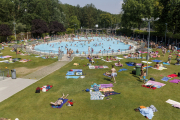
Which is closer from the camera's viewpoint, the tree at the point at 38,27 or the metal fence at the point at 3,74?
the metal fence at the point at 3,74

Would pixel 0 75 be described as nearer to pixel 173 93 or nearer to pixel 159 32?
pixel 173 93

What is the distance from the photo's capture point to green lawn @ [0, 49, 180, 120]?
1038cm

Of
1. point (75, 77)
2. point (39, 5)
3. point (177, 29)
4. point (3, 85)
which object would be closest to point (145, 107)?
point (75, 77)

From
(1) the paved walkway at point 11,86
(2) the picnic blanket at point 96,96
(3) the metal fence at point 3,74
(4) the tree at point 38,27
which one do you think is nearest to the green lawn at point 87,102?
(2) the picnic blanket at point 96,96

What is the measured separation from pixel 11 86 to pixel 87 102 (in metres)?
8.56

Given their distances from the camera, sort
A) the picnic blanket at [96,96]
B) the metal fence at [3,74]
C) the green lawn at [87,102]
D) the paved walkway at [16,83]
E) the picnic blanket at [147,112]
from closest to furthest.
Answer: the picnic blanket at [147,112]
the green lawn at [87,102]
the picnic blanket at [96,96]
the paved walkway at [16,83]
the metal fence at [3,74]

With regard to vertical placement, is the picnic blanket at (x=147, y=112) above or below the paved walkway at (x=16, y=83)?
below

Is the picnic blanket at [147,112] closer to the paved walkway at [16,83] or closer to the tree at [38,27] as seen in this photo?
the paved walkway at [16,83]

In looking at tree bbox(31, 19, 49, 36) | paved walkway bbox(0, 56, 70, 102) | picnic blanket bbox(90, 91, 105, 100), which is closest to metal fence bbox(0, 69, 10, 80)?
paved walkway bbox(0, 56, 70, 102)

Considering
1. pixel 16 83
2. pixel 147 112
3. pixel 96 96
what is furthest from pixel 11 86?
pixel 147 112

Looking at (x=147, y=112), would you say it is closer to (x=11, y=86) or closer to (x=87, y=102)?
(x=87, y=102)

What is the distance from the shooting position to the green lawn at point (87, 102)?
10.4 metres

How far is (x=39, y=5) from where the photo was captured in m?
75.9

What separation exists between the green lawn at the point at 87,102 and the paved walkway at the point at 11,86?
2.21 feet
